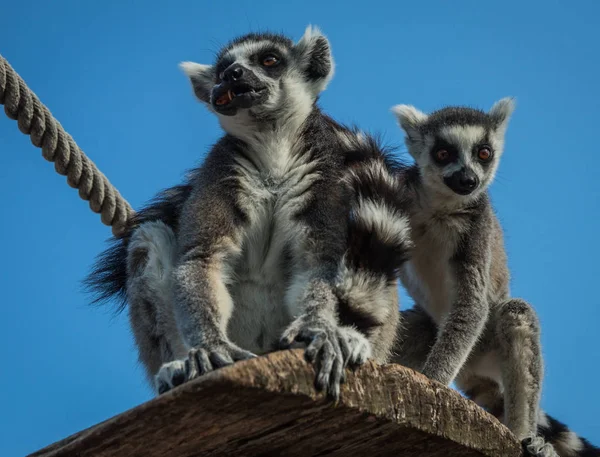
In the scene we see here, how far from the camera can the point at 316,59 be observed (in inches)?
215

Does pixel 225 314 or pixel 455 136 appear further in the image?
pixel 455 136

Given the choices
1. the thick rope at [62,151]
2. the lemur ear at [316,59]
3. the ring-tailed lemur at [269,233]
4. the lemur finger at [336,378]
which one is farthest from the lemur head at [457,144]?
the lemur finger at [336,378]

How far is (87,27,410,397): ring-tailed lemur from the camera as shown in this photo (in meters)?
4.30

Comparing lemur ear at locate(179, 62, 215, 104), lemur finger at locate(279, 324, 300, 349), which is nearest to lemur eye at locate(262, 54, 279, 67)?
lemur ear at locate(179, 62, 215, 104)

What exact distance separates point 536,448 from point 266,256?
188cm

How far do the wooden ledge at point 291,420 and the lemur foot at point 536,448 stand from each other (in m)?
0.96

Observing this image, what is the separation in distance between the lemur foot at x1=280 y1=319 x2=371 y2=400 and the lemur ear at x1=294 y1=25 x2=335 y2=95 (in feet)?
6.52

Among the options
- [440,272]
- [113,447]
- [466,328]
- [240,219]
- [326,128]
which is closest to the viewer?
[113,447]

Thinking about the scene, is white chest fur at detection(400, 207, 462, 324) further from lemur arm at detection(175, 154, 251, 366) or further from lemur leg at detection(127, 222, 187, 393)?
lemur leg at detection(127, 222, 187, 393)

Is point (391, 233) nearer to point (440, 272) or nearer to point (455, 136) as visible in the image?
point (440, 272)

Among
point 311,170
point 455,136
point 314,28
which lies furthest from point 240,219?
point 455,136

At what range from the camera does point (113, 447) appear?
302 centimetres

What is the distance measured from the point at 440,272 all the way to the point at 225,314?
2145 millimetres

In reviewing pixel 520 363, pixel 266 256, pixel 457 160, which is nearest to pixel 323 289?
pixel 266 256
